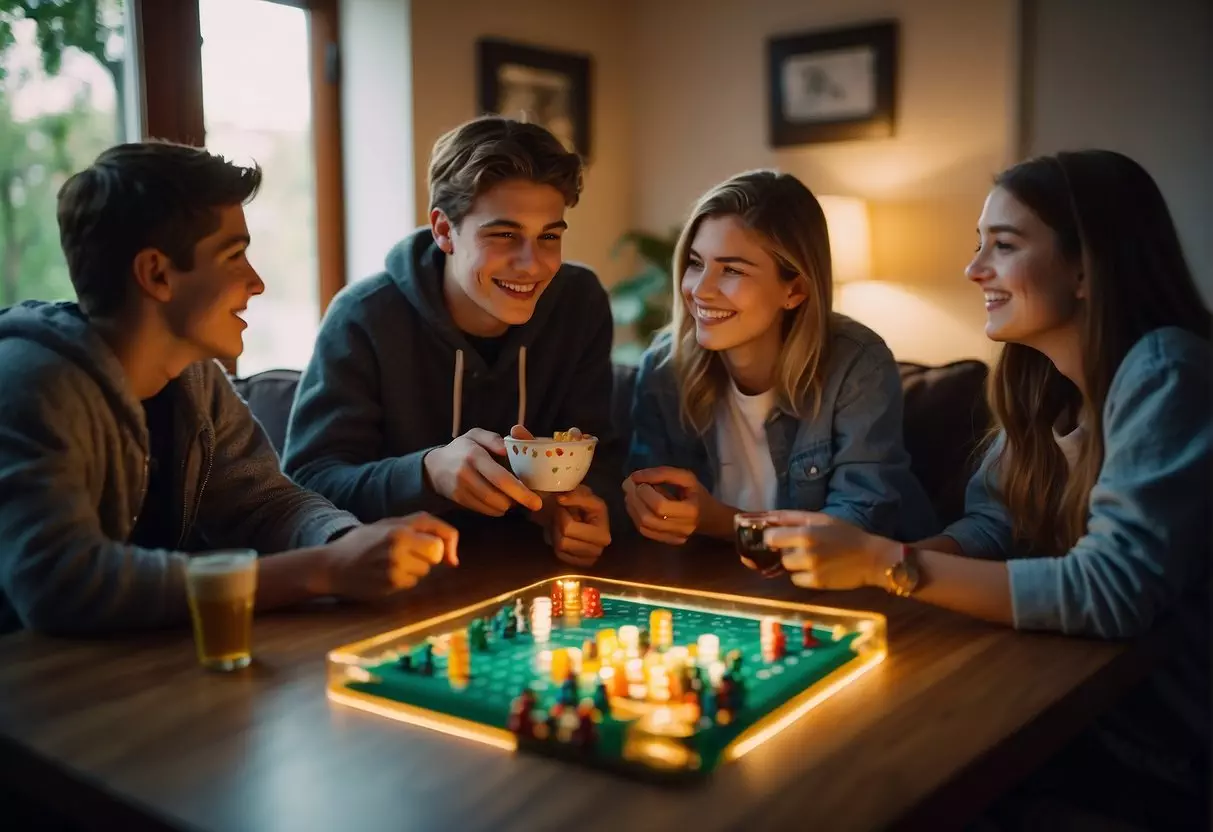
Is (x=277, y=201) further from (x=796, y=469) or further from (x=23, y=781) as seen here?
(x=23, y=781)

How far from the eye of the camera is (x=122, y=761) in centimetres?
94

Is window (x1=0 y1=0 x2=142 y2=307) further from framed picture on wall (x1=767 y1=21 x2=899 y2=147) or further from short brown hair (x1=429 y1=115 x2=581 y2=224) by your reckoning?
framed picture on wall (x1=767 y1=21 x2=899 y2=147)

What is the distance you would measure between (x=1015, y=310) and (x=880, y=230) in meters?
2.45

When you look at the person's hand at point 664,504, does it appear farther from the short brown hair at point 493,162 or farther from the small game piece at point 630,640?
the short brown hair at point 493,162

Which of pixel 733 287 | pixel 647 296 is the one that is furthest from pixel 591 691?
pixel 647 296

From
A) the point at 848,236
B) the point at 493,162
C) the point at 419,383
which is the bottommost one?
the point at 419,383

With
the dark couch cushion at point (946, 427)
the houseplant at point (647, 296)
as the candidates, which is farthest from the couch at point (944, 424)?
the houseplant at point (647, 296)

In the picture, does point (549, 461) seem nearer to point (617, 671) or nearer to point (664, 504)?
point (664, 504)

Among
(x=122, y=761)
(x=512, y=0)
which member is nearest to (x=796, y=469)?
(x=122, y=761)

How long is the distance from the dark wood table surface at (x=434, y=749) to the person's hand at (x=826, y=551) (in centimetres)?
8

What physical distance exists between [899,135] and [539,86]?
1343mm

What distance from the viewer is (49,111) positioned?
2867mm

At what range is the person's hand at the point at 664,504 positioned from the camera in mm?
1693

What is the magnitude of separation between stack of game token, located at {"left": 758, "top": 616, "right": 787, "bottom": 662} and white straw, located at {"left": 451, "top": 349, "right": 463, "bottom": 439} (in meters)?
1.00
